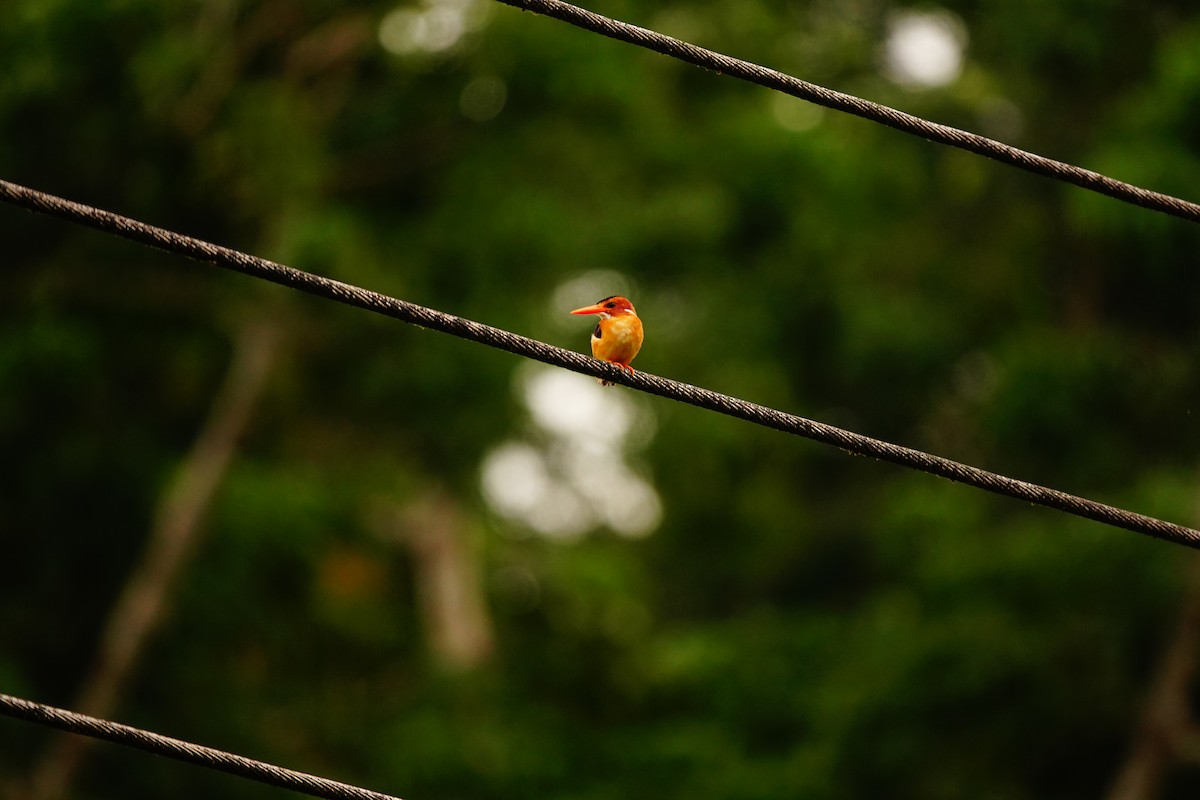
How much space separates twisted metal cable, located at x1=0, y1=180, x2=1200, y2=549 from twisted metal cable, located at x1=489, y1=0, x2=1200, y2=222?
0.61 meters

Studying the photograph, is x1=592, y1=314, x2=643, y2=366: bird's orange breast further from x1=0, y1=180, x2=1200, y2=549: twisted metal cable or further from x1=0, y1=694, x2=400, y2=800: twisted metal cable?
x1=0, y1=694, x2=400, y2=800: twisted metal cable

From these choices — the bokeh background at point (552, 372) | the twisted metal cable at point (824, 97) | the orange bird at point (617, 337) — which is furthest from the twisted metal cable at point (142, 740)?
the bokeh background at point (552, 372)

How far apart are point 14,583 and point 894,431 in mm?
8200

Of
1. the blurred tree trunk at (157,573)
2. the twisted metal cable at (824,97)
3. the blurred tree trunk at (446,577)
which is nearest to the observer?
the twisted metal cable at (824,97)

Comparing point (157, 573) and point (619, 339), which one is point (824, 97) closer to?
point (619, 339)

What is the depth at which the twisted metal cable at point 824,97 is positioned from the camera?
2969mm

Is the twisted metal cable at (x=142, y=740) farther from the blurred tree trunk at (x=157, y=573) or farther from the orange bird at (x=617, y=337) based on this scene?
the blurred tree trunk at (x=157, y=573)

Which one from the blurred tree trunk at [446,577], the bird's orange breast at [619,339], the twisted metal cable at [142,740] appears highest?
the blurred tree trunk at [446,577]

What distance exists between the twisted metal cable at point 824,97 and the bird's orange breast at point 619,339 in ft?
5.86

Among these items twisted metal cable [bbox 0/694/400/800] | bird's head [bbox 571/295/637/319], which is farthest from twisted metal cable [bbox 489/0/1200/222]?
bird's head [bbox 571/295/637/319]

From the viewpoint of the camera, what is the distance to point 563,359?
292 centimetres

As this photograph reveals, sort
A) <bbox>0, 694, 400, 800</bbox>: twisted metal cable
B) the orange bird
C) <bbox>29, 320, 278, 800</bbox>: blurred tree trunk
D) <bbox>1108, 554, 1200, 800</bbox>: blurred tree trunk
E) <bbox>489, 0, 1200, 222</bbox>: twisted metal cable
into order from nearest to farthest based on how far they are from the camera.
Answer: <bbox>0, 694, 400, 800</bbox>: twisted metal cable, <bbox>489, 0, 1200, 222</bbox>: twisted metal cable, the orange bird, <bbox>1108, 554, 1200, 800</bbox>: blurred tree trunk, <bbox>29, 320, 278, 800</bbox>: blurred tree trunk

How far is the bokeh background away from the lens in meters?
9.49

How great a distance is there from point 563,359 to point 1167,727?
7512 mm
